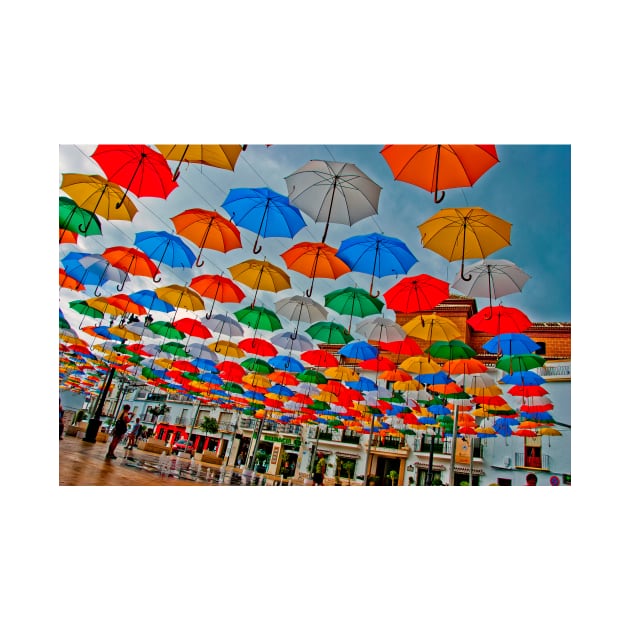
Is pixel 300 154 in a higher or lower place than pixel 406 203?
lower

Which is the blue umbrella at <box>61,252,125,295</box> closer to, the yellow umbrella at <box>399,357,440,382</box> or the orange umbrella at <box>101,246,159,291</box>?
the orange umbrella at <box>101,246,159,291</box>

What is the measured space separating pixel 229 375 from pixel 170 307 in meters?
5.27

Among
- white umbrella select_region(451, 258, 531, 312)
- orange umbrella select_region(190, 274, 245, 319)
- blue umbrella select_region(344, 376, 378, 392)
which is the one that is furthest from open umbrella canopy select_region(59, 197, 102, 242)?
blue umbrella select_region(344, 376, 378, 392)

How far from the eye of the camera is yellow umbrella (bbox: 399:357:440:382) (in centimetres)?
1105

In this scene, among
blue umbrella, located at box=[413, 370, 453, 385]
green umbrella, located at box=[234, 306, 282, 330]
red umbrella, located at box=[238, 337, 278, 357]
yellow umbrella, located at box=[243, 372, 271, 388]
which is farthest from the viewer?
yellow umbrella, located at box=[243, 372, 271, 388]

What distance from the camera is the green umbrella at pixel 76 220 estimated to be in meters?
6.00

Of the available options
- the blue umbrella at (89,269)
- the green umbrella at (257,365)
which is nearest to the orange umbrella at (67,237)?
the blue umbrella at (89,269)

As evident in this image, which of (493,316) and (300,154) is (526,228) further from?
(300,154)

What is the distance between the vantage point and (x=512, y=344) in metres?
9.55

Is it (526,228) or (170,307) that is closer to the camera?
(526,228)

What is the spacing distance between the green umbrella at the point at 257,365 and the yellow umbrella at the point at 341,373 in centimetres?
184

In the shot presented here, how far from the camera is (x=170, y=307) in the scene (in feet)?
32.1

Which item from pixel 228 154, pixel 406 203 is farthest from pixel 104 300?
pixel 406 203

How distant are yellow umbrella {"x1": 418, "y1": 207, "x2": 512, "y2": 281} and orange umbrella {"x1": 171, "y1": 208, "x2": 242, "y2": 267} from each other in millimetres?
2815
